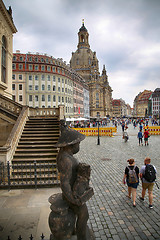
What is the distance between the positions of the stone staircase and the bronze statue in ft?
14.1

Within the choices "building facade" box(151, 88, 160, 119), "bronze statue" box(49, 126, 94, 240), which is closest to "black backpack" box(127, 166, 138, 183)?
"bronze statue" box(49, 126, 94, 240)

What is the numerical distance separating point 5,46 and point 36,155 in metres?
13.1

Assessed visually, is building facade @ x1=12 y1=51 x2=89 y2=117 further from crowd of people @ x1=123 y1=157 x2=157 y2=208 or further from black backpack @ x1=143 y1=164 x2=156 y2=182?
black backpack @ x1=143 y1=164 x2=156 y2=182

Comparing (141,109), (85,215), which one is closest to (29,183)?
(85,215)

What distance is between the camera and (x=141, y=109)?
481 ft

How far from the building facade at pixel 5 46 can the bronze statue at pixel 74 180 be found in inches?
554

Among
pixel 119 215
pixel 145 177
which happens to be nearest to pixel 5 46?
pixel 145 177

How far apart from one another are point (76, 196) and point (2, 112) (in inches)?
404

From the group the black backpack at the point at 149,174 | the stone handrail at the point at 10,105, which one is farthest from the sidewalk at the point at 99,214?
the stone handrail at the point at 10,105

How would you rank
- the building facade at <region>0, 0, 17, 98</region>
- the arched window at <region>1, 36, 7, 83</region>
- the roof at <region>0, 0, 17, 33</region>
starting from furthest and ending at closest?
1. the arched window at <region>1, 36, 7, 83</region>
2. the building facade at <region>0, 0, 17, 98</region>
3. the roof at <region>0, 0, 17, 33</region>

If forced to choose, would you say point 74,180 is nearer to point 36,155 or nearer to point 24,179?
point 24,179

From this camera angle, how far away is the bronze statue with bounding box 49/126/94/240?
2.75 m

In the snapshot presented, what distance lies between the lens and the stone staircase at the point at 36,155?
7.20 metres

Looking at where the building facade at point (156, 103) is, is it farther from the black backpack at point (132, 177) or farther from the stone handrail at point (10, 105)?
the black backpack at point (132, 177)
